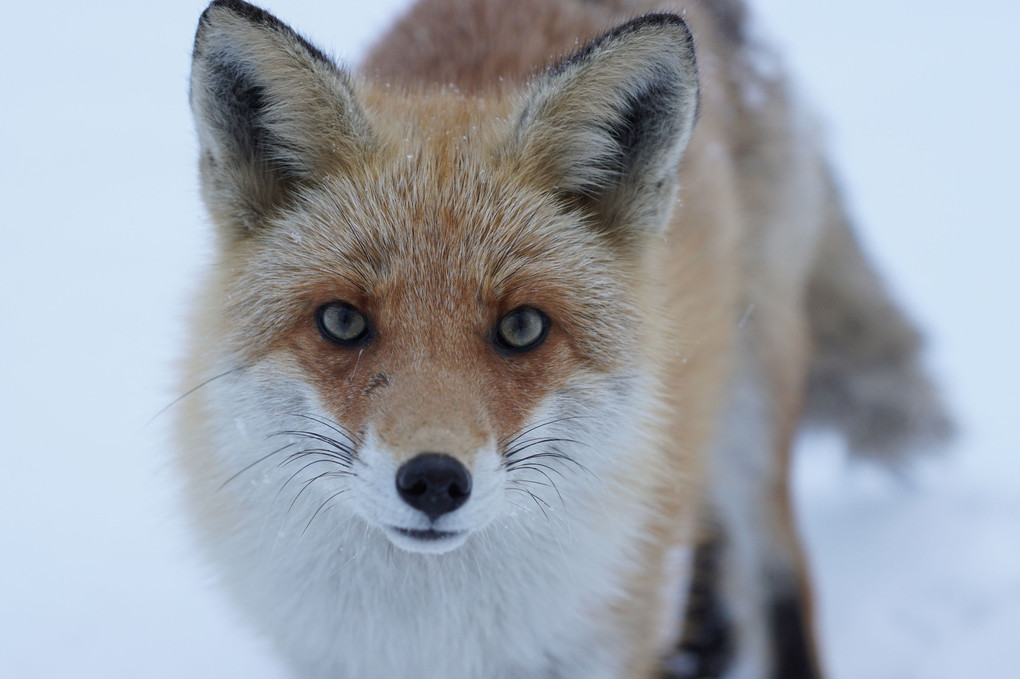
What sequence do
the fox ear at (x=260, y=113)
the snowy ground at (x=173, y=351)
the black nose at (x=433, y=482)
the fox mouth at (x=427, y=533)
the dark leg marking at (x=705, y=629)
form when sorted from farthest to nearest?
A: the dark leg marking at (x=705, y=629), the snowy ground at (x=173, y=351), the fox ear at (x=260, y=113), the fox mouth at (x=427, y=533), the black nose at (x=433, y=482)

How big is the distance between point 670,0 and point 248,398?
275 centimetres

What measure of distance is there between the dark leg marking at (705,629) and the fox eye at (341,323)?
268 cm

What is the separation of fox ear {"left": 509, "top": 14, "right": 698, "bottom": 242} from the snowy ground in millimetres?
1034

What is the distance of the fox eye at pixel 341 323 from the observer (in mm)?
2082

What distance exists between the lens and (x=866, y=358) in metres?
4.52

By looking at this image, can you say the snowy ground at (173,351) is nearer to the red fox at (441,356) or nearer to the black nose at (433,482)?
the red fox at (441,356)

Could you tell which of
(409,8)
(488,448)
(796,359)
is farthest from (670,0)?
(488,448)

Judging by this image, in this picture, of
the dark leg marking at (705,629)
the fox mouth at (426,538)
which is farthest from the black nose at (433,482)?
the dark leg marking at (705,629)

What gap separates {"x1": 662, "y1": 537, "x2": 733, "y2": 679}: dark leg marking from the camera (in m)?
4.14

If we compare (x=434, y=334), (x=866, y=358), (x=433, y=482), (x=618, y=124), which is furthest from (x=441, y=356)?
(x=866, y=358)

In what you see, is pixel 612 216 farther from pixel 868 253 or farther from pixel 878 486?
pixel 878 486

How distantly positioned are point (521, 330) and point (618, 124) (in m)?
0.66

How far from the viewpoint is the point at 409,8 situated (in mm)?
4145

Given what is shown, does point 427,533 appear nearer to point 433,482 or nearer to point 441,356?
point 433,482
